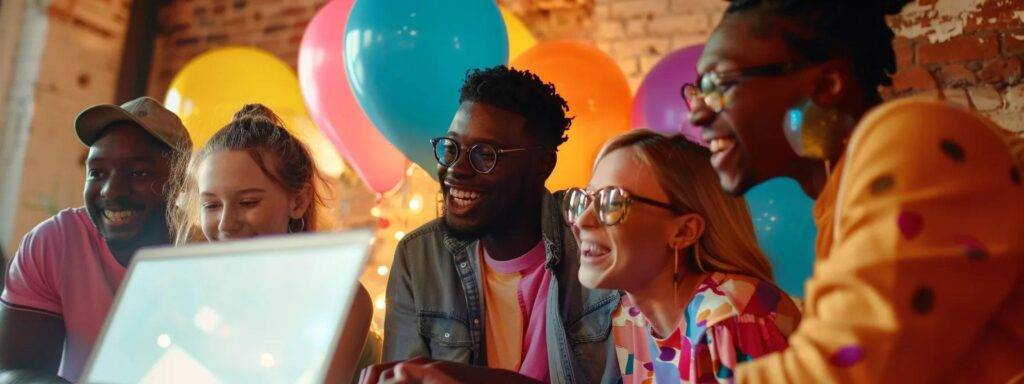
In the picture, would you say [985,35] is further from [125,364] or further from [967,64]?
[125,364]

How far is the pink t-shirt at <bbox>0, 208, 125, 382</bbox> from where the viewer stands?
2158mm

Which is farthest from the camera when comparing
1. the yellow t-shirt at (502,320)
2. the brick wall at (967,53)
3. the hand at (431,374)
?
the brick wall at (967,53)

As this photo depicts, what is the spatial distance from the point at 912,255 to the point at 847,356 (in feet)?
0.36

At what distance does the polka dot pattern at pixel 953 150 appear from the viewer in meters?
0.89

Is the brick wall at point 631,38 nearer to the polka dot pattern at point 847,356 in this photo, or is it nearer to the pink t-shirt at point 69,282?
the pink t-shirt at point 69,282

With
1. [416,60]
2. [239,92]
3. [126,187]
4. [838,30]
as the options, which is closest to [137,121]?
[126,187]

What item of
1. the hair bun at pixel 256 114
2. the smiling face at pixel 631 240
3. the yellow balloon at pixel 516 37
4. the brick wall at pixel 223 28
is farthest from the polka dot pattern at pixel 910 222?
the brick wall at pixel 223 28

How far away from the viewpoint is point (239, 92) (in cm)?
335

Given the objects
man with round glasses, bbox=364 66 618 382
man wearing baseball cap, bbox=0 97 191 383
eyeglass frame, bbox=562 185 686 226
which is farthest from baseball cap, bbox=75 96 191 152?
eyeglass frame, bbox=562 185 686 226

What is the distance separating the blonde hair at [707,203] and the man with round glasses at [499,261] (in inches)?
13.0

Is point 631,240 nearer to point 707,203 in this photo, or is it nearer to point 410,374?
point 707,203

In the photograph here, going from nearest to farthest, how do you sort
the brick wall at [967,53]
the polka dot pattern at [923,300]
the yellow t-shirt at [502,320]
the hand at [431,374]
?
the polka dot pattern at [923,300], the hand at [431,374], the yellow t-shirt at [502,320], the brick wall at [967,53]

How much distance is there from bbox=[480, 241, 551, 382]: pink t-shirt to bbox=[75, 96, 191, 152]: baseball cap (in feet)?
2.85

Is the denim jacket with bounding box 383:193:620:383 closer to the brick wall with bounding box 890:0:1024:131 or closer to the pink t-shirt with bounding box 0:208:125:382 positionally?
the pink t-shirt with bounding box 0:208:125:382
